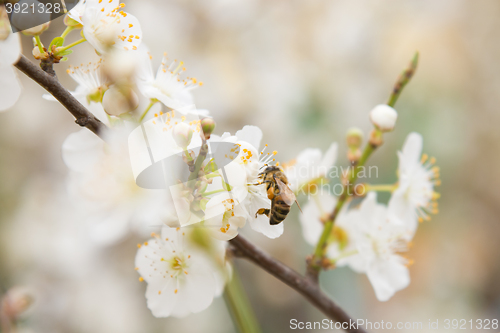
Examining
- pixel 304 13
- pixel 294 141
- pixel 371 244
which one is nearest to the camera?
pixel 371 244

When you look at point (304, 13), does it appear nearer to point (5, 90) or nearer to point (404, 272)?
point (404, 272)

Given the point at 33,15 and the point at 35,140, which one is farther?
the point at 35,140

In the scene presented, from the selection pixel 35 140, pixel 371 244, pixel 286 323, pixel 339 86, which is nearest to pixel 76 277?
pixel 35 140

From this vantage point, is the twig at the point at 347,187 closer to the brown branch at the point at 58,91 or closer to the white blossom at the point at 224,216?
the white blossom at the point at 224,216

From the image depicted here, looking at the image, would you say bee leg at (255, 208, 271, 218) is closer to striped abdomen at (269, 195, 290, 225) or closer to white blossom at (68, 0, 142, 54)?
striped abdomen at (269, 195, 290, 225)

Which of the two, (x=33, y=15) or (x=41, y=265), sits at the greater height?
(x=33, y=15)

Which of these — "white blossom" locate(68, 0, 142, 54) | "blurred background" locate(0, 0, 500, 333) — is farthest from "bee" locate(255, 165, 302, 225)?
"blurred background" locate(0, 0, 500, 333)
